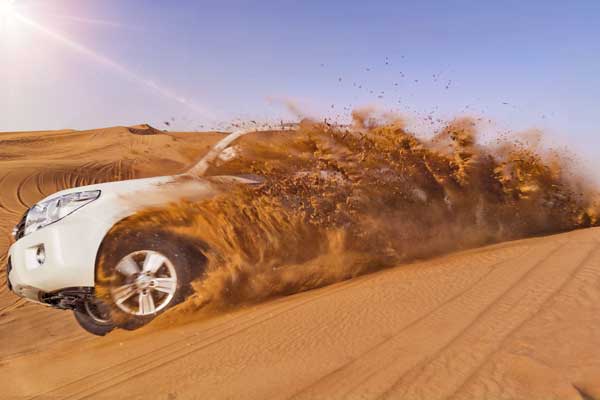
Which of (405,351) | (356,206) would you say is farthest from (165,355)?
(356,206)

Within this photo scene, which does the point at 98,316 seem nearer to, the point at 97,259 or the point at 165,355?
the point at 97,259

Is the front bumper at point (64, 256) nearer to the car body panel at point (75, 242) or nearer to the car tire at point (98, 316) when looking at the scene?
the car body panel at point (75, 242)

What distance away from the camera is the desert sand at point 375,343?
8.16 ft

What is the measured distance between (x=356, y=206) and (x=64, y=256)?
319 centimetres

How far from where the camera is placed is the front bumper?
3.89m

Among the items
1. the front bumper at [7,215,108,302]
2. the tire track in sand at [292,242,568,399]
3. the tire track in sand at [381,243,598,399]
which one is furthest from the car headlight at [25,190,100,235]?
the tire track in sand at [381,243,598,399]

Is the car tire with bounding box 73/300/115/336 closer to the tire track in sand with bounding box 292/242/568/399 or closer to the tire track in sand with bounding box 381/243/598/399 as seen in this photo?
the tire track in sand with bounding box 292/242/568/399

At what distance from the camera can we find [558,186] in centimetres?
777

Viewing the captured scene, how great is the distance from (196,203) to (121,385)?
77.9 inches

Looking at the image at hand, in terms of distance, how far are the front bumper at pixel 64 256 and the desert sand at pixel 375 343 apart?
62cm

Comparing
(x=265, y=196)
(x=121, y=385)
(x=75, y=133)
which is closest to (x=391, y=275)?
(x=265, y=196)

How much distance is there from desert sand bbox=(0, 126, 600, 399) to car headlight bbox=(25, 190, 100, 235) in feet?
3.75

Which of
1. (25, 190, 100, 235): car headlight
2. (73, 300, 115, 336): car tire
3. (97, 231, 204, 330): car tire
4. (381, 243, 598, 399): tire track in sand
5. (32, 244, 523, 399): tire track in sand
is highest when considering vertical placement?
(25, 190, 100, 235): car headlight

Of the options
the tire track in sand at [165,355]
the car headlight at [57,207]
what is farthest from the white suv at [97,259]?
the tire track in sand at [165,355]
